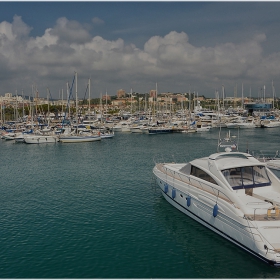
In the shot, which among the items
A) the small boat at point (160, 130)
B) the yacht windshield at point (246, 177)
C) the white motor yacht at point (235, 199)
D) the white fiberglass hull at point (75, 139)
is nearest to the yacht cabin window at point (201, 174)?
the white motor yacht at point (235, 199)

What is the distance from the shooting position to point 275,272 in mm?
15648

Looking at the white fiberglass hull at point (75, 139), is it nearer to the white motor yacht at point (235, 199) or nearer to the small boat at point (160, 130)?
the small boat at point (160, 130)

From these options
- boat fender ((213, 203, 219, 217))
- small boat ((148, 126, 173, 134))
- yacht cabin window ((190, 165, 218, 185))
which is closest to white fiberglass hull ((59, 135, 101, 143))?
small boat ((148, 126, 173, 134))

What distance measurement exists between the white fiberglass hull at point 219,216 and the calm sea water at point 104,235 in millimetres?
593

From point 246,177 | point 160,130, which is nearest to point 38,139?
point 160,130

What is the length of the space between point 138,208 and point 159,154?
31375 millimetres

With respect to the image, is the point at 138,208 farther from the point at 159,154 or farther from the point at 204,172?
the point at 159,154

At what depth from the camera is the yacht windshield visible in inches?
Answer: 813

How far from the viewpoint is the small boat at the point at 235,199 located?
53.7 feet

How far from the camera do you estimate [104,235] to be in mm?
20875

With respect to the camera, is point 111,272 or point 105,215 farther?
point 105,215

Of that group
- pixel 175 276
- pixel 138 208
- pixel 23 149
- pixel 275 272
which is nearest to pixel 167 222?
pixel 138 208

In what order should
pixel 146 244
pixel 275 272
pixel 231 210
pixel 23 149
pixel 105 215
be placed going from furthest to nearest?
pixel 23 149 < pixel 105 215 < pixel 146 244 < pixel 231 210 < pixel 275 272

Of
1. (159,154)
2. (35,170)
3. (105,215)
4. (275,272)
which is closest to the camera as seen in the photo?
(275,272)
